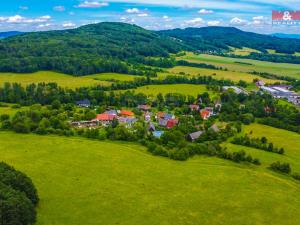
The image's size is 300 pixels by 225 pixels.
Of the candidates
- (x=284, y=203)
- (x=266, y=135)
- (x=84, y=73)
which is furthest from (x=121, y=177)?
(x=84, y=73)

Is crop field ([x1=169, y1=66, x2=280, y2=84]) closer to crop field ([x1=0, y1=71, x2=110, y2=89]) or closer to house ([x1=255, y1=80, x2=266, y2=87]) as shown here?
house ([x1=255, y1=80, x2=266, y2=87])

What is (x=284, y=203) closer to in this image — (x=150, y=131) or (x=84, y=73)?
(x=150, y=131)

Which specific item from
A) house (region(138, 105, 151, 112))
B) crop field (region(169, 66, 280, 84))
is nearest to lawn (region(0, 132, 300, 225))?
house (region(138, 105, 151, 112))

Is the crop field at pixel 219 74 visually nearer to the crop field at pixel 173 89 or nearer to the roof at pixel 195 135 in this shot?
the crop field at pixel 173 89

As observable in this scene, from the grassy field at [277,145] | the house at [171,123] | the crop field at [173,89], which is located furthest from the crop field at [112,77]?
the grassy field at [277,145]

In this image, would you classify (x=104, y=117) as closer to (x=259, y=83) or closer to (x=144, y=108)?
(x=144, y=108)

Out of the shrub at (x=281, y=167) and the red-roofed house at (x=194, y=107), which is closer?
the shrub at (x=281, y=167)

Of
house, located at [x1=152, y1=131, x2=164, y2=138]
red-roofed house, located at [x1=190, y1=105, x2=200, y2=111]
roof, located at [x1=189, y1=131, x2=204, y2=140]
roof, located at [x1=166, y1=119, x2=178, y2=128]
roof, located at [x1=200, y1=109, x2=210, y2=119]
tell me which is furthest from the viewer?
red-roofed house, located at [x1=190, y1=105, x2=200, y2=111]
